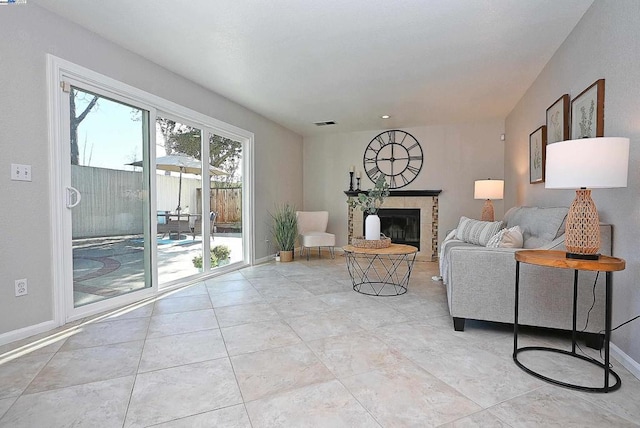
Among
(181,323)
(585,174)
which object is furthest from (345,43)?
(181,323)

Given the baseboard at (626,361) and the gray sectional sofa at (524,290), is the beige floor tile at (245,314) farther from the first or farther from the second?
the baseboard at (626,361)

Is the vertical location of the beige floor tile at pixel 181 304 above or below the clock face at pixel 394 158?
below

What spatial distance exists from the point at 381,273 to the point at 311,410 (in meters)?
3.26

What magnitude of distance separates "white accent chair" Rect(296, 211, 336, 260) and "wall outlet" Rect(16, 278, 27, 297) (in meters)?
3.92

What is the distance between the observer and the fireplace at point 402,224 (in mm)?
6223

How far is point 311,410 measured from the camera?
60.0 inches

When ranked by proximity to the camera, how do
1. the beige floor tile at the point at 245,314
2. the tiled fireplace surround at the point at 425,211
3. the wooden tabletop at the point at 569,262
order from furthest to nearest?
the tiled fireplace surround at the point at 425,211
the beige floor tile at the point at 245,314
the wooden tabletop at the point at 569,262

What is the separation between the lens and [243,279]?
4262mm

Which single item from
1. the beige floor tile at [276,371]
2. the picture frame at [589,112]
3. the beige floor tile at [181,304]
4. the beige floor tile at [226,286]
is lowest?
the beige floor tile at [181,304]

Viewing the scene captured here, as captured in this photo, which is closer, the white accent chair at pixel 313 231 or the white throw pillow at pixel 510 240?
the white throw pillow at pixel 510 240

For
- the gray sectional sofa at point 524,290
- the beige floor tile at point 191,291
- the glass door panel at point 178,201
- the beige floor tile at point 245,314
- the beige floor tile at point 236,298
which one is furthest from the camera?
the glass door panel at point 178,201

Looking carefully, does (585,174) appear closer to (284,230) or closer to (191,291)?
(191,291)

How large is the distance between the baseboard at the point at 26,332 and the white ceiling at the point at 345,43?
2.38 metres

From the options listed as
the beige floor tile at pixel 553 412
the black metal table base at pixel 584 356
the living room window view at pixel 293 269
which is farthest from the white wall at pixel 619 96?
the beige floor tile at pixel 553 412
